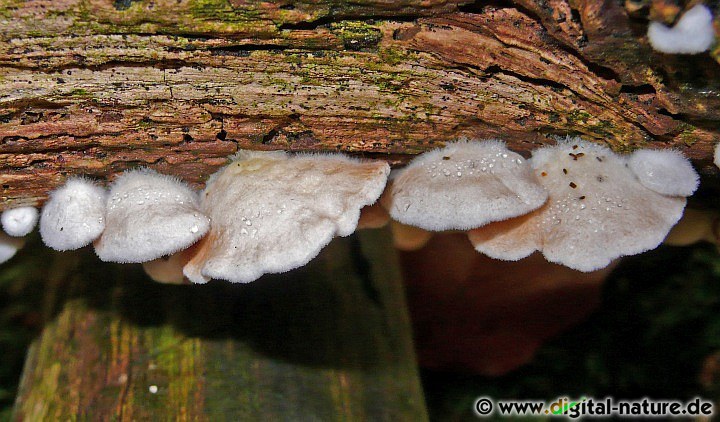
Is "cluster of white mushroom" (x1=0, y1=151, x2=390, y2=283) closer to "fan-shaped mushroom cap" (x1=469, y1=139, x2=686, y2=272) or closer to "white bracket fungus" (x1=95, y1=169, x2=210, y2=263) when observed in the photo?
"white bracket fungus" (x1=95, y1=169, x2=210, y2=263)

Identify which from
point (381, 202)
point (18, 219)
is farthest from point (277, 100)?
point (18, 219)

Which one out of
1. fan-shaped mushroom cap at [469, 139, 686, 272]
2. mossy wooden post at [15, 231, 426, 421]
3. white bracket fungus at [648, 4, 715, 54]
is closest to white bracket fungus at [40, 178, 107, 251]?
mossy wooden post at [15, 231, 426, 421]

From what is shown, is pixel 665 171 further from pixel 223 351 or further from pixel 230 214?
pixel 223 351

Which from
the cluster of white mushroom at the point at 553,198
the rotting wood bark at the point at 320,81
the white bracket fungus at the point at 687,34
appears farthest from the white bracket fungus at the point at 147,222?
the white bracket fungus at the point at 687,34

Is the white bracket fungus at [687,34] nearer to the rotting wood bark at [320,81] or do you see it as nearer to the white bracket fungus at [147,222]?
the rotting wood bark at [320,81]

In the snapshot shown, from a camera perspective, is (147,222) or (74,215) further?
(74,215)

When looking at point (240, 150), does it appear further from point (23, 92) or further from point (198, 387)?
point (198, 387)
